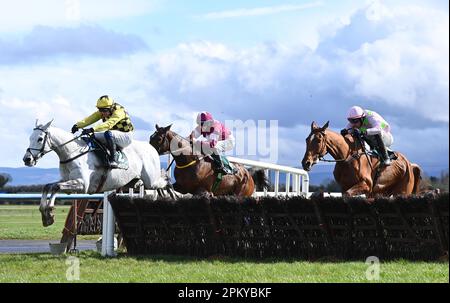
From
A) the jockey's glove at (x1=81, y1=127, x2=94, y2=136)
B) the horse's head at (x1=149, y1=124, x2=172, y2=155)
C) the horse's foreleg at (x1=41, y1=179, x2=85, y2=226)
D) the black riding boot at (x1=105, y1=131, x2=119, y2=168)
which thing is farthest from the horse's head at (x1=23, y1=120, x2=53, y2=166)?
the horse's head at (x1=149, y1=124, x2=172, y2=155)

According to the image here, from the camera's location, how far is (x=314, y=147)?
12.6 m

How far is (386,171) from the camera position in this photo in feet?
43.0

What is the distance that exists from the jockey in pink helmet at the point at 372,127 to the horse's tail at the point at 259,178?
3613 millimetres

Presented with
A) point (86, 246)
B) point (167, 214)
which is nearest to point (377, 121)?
point (167, 214)

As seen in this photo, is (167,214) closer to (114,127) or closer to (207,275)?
(114,127)

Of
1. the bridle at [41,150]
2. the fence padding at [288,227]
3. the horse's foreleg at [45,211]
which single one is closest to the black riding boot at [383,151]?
the fence padding at [288,227]

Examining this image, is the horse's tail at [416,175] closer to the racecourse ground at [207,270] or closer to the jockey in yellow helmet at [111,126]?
the racecourse ground at [207,270]

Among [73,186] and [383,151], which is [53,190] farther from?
[383,151]

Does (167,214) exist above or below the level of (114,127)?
below

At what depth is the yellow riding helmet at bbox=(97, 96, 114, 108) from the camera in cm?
1135

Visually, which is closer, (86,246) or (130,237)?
(130,237)

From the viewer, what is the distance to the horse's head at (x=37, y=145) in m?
10.8
